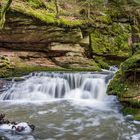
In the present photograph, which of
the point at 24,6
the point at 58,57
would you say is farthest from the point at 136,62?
the point at 24,6

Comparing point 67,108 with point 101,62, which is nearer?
point 67,108

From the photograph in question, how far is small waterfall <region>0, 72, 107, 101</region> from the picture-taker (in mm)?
15133

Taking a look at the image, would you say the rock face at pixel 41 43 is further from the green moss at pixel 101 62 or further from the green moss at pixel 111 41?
the green moss at pixel 111 41

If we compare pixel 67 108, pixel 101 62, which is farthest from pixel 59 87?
pixel 101 62

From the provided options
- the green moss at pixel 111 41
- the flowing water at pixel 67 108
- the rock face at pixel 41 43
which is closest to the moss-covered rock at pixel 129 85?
the flowing water at pixel 67 108

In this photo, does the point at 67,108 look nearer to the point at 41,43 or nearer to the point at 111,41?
the point at 41,43

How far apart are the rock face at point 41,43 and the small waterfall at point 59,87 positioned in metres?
2.74

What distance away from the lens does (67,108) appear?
12.8m

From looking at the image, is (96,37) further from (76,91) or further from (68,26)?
(76,91)

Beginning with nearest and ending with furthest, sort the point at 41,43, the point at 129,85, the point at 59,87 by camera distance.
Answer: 1. the point at 129,85
2. the point at 59,87
3. the point at 41,43

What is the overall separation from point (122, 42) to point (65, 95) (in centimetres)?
850

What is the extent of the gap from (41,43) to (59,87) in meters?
4.46

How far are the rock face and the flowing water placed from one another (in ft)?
8.27

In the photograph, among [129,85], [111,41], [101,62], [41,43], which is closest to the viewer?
[129,85]
